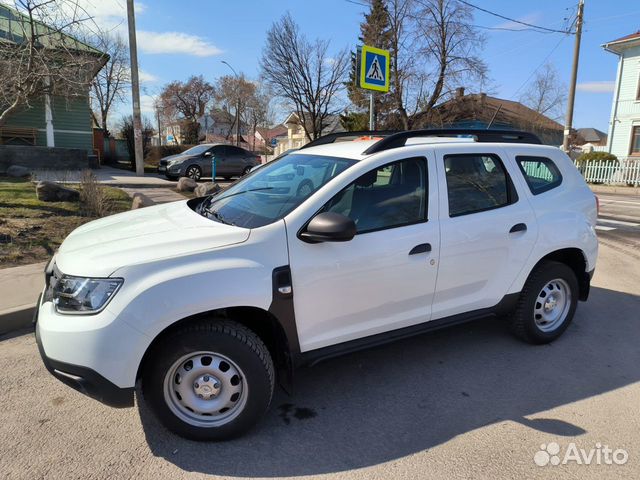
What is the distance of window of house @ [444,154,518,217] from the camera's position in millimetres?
3455

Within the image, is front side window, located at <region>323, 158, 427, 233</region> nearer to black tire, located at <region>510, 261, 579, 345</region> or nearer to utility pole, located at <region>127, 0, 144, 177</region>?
black tire, located at <region>510, 261, 579, 345</region>

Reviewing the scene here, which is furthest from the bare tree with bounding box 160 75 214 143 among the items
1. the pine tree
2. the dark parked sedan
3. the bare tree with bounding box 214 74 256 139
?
the dark parked sedan

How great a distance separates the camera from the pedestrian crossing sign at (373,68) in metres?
8.35

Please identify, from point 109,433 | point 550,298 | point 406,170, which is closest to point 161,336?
point 109,433

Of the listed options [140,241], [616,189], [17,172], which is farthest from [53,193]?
[616,189]

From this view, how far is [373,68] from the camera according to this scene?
8.45 metres

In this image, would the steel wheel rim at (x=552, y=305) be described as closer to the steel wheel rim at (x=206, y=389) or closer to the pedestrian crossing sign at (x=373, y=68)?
the steel wheel rim at (x=206, y=389)

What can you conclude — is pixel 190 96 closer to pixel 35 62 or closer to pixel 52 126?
pixel 52 126

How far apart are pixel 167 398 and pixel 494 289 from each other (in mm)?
2539

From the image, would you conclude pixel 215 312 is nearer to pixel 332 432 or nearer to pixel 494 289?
pixel 332 432

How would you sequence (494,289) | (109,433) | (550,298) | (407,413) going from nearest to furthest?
(109,433) < (407,413) < (494,289) < (550,298)

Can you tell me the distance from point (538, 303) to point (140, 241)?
326cm

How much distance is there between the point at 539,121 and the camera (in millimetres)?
42562

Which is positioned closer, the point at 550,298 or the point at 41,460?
the point at 41,460
